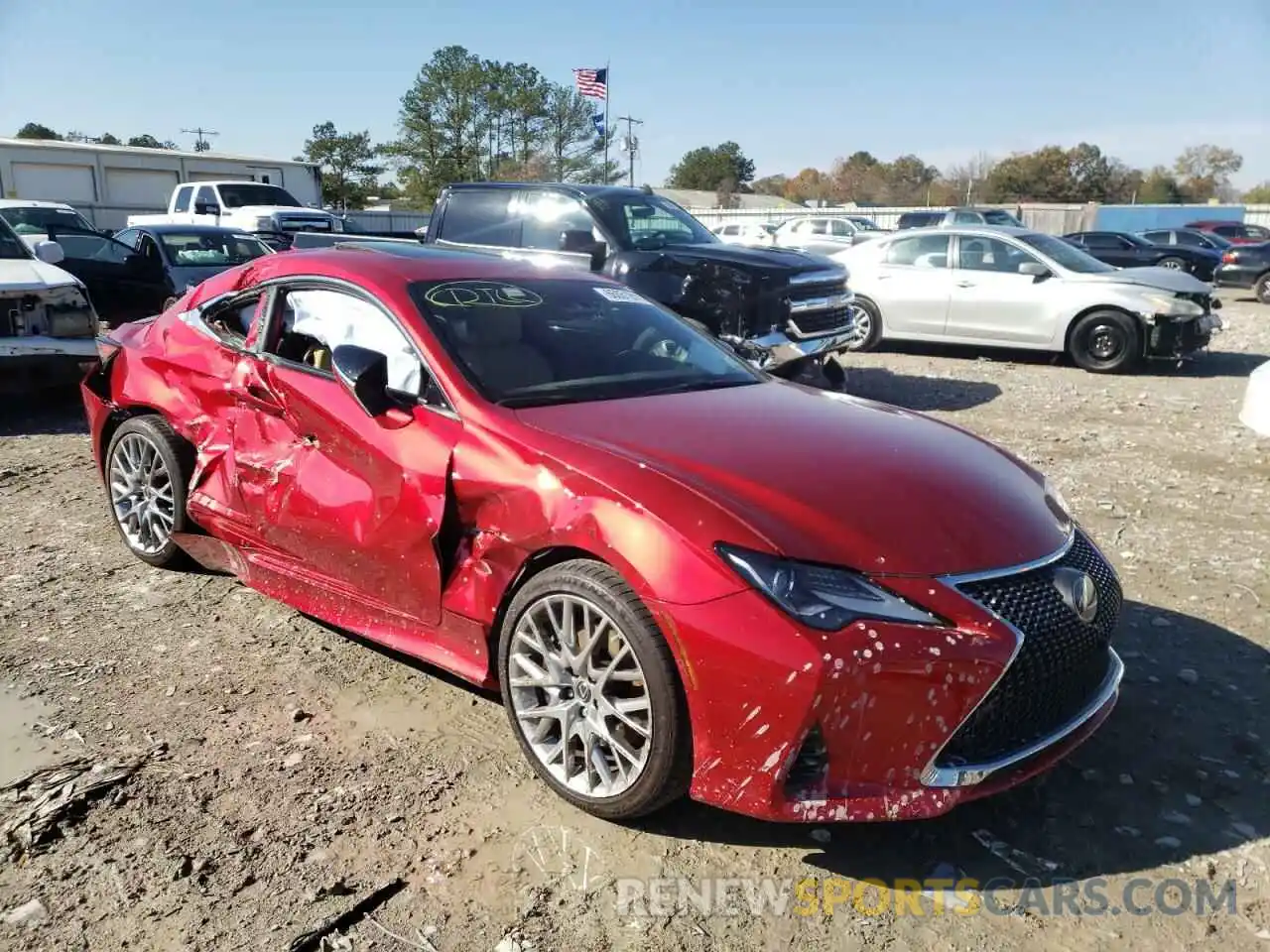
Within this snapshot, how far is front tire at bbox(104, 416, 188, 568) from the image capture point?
4539 mm

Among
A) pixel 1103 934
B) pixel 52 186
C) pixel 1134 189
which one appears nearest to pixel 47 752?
pixel 1103 934

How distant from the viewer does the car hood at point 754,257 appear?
8.70 metres

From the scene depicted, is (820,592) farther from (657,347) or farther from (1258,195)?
(1258,195)

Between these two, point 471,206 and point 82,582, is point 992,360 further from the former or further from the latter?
point 82,582

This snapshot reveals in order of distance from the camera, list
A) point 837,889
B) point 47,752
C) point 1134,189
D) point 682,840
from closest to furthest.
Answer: point 837,889, point 682,840, point 47,752, point 1134,189

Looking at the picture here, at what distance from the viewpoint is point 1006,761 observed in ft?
8.76

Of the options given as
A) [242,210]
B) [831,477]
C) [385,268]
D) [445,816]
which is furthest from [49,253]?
[242,210]

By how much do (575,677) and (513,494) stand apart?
0.58 metres

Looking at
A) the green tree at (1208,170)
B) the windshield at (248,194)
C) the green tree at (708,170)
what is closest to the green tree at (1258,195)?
the green tree at (1208,170)

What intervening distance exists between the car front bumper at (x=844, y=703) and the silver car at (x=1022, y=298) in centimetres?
924

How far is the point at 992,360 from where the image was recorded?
40.5 feet

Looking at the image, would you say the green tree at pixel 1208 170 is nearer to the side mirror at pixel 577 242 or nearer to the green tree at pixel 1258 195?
the green tree at pixel 1258 195

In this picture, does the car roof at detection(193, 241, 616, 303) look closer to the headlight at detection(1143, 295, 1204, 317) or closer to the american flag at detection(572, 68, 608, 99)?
the headlight at detection(1143, 295, 1204, 317)

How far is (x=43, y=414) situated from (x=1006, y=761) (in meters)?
8.61
